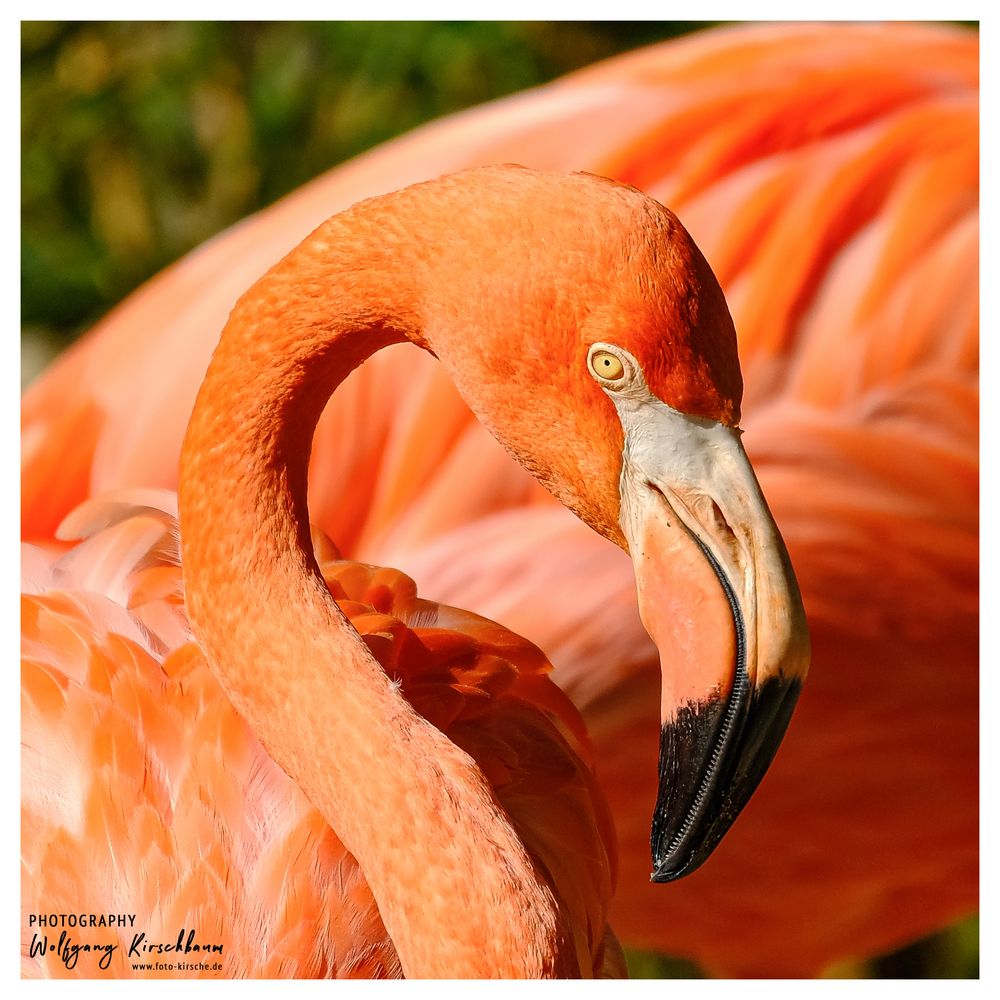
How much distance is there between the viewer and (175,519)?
62.8 inches

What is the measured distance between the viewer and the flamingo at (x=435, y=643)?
1077mm

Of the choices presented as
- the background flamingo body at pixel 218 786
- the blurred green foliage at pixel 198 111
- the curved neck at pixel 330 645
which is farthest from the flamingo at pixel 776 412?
the curved neck at pixel 330 645

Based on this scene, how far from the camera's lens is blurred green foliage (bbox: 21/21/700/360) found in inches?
68.1

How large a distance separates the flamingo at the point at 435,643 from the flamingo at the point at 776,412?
28 cm

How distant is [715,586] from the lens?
1086mm

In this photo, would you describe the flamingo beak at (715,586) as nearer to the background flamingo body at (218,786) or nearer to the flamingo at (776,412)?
the background flamingo body at (218,786)

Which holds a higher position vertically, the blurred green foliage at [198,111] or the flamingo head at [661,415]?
the blurred green foliage at [198,111]

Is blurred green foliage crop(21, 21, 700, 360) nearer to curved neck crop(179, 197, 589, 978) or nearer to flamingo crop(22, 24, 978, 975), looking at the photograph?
flamingo crop(22, 24, 978, 975)

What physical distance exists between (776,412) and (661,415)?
0.67 meters

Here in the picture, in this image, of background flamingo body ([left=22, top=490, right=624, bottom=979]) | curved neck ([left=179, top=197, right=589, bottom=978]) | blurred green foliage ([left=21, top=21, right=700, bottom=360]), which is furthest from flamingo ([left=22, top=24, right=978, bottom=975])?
curved neck ([left=179, top=197, right=589, bottom=978])
